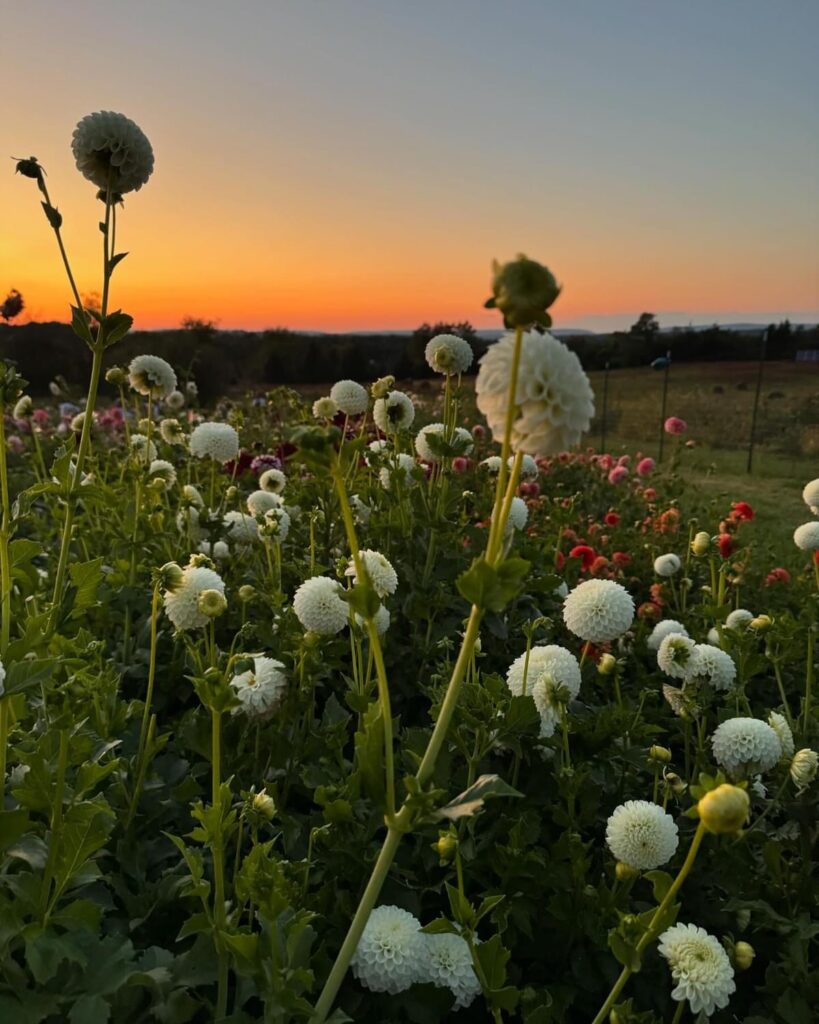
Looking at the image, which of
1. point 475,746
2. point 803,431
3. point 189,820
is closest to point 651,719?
point 475,746

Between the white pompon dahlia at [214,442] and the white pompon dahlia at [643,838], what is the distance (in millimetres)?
2035

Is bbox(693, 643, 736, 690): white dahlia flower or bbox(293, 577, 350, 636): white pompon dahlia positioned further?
bbox(693, 643, 736, 690): white dahlia flower

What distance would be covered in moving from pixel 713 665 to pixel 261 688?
116 centimetres

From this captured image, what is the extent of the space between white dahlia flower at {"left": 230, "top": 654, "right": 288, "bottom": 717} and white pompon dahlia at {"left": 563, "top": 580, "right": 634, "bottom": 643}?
721 millimetres

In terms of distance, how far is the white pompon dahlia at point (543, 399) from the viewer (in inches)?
33.9

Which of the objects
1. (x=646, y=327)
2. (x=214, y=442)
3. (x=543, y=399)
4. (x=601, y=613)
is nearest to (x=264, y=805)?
(x=543, y=399)

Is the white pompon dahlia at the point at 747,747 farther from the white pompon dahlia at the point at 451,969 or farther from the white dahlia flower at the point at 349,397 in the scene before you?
the white dahlia flower at the point at 349,397

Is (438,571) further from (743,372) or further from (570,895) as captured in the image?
(743,372)

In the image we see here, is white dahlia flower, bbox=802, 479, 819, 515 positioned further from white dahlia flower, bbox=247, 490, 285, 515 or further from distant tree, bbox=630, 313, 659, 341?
distant tree, bbox=630, 313, 659, 341

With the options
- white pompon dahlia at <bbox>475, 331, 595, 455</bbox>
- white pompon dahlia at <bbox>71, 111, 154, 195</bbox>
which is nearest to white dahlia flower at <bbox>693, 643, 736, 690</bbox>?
white pompon dahlia at <bbox>475, 331, 595, 455</bbox>

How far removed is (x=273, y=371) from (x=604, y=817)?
46.9 feet

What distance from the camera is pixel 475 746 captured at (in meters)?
1.72

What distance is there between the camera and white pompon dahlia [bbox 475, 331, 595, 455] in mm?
861

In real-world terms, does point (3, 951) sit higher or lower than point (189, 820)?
higher
